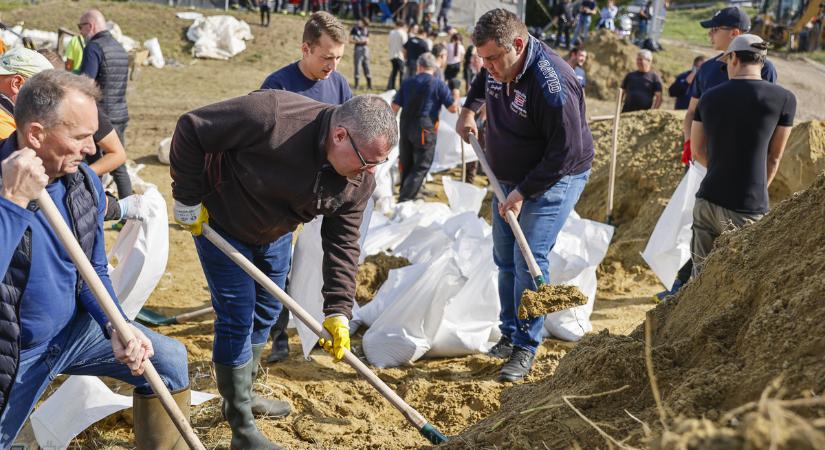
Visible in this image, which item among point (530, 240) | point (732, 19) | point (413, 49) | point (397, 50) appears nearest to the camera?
point (530, 240)

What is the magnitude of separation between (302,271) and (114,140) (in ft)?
4.36

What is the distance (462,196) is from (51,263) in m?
4.85

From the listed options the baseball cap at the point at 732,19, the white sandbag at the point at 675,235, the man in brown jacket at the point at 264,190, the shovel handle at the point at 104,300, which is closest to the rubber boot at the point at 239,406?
the man in brown jacket at the point at 264,190

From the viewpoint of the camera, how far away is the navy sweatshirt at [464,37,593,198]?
4.18 meters

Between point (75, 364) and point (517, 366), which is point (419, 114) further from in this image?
point (75, 364)

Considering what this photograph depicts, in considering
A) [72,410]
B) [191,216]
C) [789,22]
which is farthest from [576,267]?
[789,22]

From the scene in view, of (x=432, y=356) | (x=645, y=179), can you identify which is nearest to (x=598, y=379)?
(x=432, y=356)

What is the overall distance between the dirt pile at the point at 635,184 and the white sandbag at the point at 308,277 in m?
2.94

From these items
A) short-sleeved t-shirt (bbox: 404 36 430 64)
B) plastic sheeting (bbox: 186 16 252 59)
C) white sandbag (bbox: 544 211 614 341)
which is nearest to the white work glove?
white sandbag (bbox: 544 211 614 341)

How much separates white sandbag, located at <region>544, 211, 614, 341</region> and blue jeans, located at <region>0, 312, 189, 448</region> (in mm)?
2681

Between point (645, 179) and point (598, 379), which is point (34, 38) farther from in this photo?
point (598, 379)

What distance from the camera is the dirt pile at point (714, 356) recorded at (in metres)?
2.35

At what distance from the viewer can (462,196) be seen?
7.29 metres

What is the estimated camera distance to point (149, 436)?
10.8 feet
